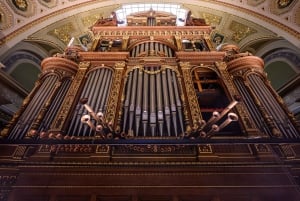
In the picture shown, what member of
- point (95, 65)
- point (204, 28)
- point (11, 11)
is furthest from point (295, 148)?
point (11, 11)

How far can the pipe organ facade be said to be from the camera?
3.47 m

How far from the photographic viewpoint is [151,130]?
179 inches

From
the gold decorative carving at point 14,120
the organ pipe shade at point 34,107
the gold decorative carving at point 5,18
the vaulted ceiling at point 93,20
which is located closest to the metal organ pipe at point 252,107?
the vaulted ceiling at point 93,20

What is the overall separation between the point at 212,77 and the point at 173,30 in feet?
7.37

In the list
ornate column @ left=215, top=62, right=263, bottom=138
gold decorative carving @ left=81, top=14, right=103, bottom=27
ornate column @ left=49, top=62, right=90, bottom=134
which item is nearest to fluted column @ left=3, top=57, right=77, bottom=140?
ornate column @ left=49, top=62, right=90, bottom=134

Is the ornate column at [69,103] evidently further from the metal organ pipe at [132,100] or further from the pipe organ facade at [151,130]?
the metal organ pipe at [132,100]

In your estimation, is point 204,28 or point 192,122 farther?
point 204,28

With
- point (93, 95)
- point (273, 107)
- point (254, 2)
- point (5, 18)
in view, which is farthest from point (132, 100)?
point (254, 2)

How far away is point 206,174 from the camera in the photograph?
3752mm

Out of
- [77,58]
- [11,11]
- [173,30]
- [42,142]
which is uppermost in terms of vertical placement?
[11,11]

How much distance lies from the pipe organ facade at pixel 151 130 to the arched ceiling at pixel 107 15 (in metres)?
2.39

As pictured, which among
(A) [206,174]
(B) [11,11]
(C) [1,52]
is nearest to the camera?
(A) [206,174]

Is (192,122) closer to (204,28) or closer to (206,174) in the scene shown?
(206,174)

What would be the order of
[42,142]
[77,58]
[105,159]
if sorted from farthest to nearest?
[77,58]
[105,159]
[42,142]
